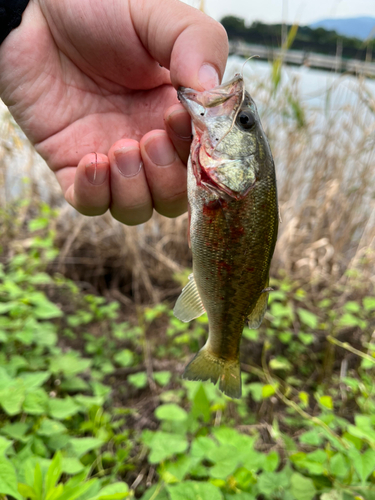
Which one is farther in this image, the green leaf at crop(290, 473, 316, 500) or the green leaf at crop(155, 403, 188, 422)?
the green leaf at crop(155, 403, 188, 422)

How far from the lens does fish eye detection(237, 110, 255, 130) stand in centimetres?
145

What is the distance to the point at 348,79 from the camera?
411cm

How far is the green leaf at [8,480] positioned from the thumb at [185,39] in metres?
1.51

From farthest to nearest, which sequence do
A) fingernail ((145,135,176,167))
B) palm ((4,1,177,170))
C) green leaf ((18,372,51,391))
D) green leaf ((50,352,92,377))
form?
green leaf ((50,352,92,377)) < palm ((4,1,177,170)) < green leaf ((18,372,51,391)) < fingernail ((145,135,176,167))

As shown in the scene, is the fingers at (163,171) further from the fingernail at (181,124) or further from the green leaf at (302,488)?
the green leaf at (302,488)

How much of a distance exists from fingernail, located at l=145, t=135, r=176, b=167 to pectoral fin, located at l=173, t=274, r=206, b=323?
21.4 inches

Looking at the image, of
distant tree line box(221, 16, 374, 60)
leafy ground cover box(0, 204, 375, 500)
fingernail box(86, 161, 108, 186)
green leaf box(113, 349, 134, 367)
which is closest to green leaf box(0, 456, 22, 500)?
leafy ground cover box(0, 204, 375, 500)

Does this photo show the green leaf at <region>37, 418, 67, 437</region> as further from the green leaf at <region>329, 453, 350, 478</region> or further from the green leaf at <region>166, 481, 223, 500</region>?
the green leaf at <region>329, 453, 350, 478</region>

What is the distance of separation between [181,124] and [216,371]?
3.51ft

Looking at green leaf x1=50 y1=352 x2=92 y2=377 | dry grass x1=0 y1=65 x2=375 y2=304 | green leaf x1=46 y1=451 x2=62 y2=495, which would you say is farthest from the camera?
dry grass x1=0 y1=65 x2=375 y2=304

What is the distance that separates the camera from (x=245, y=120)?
1.46 metres

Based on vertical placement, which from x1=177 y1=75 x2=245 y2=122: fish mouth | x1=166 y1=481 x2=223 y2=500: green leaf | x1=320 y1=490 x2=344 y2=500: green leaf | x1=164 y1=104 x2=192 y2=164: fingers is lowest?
x1=320 y1=490 x2=344 y2=500: green leaf

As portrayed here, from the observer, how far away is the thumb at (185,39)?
56.4 inches

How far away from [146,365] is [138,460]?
1.02 m
